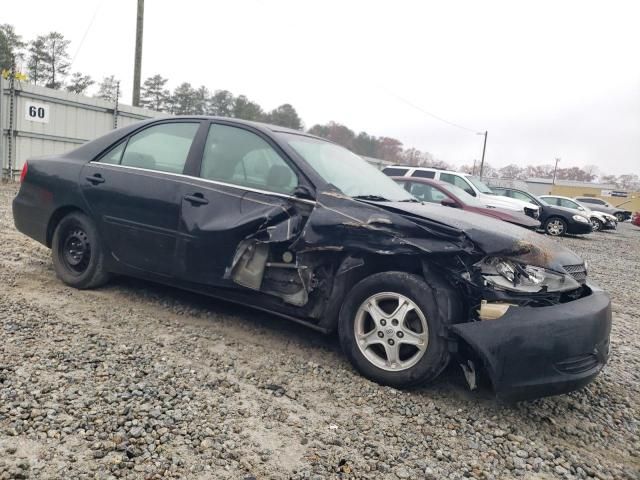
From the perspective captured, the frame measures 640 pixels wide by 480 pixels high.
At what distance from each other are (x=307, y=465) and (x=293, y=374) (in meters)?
0.94

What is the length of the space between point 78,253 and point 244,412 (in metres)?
2.51

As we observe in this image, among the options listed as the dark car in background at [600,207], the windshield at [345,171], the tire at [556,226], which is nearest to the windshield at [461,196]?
→ the windshield at [345,171]

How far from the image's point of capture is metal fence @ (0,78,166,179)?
11734 mm

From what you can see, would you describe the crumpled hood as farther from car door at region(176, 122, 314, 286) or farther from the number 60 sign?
the number 60 sign

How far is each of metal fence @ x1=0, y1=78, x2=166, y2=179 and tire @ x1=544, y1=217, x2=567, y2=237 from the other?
1381 centimetres

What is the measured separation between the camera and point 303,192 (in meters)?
3.35

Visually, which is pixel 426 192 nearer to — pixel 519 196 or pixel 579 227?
pixel 519 196

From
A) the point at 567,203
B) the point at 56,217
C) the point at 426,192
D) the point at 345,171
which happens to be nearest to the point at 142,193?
the point at 56,217

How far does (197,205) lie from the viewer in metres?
3.66

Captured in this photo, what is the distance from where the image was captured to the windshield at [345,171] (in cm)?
353

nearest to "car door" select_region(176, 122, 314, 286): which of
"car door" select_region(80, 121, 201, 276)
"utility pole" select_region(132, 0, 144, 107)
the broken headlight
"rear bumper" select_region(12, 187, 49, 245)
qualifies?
"car door" select_region(80, 121, 201, 276)

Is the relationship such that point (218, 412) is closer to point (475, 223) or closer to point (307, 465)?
point (307, 465)

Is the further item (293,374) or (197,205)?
(197,205)

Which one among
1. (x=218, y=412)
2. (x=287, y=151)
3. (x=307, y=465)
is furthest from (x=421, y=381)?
(x=287, y=151)
